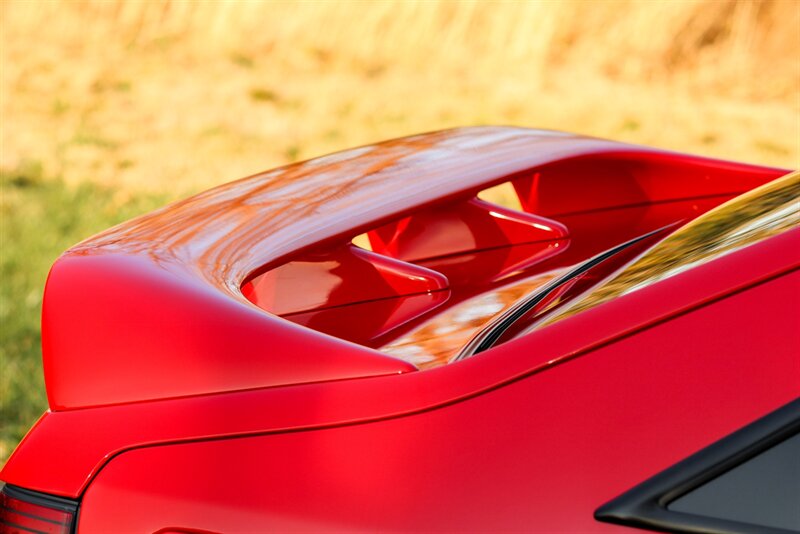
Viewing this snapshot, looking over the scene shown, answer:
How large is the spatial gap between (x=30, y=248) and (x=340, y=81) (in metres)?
4.92

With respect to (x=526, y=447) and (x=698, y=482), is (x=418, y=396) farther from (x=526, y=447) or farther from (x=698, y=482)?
(x=698, y=482)

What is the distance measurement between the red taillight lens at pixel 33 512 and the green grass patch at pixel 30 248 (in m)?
2.00

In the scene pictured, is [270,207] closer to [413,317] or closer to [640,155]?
[413,317]

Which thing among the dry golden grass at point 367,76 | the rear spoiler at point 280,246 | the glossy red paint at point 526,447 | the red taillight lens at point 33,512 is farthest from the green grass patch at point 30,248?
the glossy red paint at point 526,447

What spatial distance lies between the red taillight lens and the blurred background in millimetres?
4866

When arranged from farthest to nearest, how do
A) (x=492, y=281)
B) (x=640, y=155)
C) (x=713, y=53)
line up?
(x=713, y=53) → (x=640, y=155) → (x=492, y=281)

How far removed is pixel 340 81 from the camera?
9.54m

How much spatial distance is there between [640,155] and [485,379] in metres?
1.28

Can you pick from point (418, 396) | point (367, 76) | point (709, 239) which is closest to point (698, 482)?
point (418, 396)

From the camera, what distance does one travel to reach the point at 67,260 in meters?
1.46

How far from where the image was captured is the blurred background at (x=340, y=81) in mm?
7344

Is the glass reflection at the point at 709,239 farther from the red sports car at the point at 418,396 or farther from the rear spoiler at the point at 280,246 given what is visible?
the rear spoiler at the point at 280,246

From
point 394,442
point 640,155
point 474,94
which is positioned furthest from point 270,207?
point 474,94

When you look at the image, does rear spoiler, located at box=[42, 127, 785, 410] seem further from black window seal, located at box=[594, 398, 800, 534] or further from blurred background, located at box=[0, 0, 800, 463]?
blurred background, located at box=[0, 0, 800, 463]
